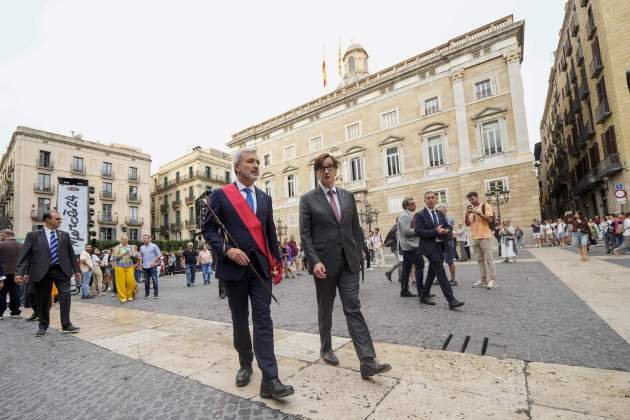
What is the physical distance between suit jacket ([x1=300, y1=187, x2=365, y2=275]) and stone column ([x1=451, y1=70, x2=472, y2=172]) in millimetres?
22183

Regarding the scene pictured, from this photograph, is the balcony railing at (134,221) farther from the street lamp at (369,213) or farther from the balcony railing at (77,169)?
the street lamp at (369,213)

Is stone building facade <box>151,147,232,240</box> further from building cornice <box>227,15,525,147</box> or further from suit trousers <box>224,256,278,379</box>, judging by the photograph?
suit trousers <box>224,256,278,379</box>

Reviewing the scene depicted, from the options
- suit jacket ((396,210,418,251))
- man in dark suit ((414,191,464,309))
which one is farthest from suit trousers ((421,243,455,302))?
suit jacket ((396,210,418,251))

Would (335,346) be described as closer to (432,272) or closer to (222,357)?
(222,357)

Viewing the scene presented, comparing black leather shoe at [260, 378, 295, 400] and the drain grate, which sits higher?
black leather shoe at [260, 378, 295, 400]

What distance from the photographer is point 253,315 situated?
2438mm

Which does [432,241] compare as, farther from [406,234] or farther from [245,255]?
[245,255]

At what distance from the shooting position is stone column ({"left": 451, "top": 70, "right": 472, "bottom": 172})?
2262cm

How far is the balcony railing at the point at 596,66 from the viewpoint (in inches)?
764

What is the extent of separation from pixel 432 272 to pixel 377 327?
1789mm

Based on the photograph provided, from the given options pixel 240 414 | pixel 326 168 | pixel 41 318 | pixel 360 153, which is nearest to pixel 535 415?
pixel 240 414

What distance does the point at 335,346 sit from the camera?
3307 millimetres

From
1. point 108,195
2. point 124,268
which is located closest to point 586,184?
point 124,268

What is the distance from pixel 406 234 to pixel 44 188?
39329mm
